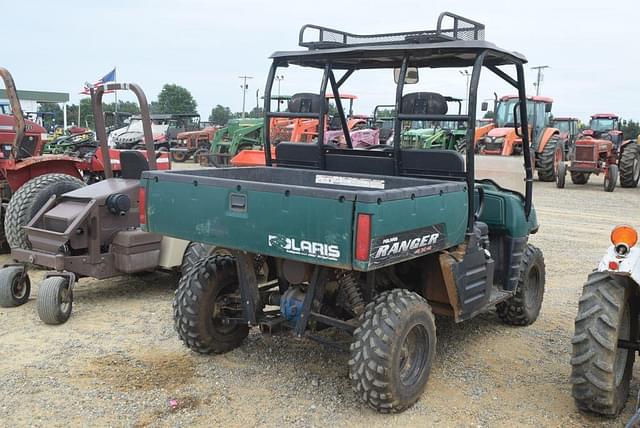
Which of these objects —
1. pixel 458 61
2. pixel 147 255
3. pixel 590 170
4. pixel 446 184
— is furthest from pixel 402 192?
pixel 590 170

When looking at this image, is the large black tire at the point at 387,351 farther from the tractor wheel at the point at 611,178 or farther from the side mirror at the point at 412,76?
the tractor wheel at the point at 611,178

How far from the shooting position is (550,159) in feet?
60.9

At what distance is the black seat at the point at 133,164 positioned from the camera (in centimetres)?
648

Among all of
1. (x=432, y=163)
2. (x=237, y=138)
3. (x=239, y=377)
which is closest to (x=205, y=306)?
(x=239, y=377)

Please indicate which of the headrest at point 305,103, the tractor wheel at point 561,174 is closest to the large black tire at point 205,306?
the headrest at point 305,103

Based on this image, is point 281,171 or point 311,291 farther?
point 281,171

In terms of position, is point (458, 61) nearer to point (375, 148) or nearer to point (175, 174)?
point (375, 148)

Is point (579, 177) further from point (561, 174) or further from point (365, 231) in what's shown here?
point (365, 231)

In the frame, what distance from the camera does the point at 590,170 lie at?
59.0ft

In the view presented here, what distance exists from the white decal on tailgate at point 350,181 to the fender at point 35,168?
14.9 feet

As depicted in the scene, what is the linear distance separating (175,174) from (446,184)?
1.73m

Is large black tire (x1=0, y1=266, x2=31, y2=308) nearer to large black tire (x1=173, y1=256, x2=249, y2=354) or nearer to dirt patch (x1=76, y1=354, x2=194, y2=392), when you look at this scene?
dirt patch (x1=76, y1=354, x2=194, y2=392)

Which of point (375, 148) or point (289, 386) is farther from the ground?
point (375, 148)

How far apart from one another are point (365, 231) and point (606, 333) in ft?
4.87
